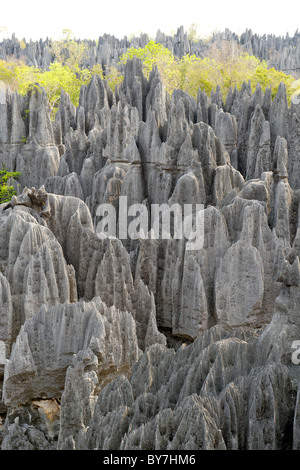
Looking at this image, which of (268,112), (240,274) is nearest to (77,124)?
(268,112)

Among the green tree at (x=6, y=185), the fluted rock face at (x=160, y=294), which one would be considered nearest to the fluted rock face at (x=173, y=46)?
the green tree at (x=6, y=185)

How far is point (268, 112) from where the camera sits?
2331 cm

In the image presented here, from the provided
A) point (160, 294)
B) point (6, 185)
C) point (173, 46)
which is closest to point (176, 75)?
point (6, 185)

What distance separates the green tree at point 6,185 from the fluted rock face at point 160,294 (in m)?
3.46

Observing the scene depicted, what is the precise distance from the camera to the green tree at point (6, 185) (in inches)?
1032

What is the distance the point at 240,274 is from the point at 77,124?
22.4 metres

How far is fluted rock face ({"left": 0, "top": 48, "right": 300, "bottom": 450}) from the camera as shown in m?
6.44

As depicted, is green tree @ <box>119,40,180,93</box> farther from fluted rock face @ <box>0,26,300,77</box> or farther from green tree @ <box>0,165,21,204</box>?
Result: green tree @ <box>0,165,21,204</box>

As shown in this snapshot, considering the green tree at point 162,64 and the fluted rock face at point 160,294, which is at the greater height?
the green tree at point 162,64

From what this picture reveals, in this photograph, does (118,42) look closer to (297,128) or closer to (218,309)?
→ (297,128)

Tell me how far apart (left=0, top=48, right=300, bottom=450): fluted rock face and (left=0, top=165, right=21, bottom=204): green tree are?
3464mm

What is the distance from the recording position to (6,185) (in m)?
28.1

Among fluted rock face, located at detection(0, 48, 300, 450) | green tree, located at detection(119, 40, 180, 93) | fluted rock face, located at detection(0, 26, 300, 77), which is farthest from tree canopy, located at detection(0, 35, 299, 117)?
fluted rock face, located at detection(0, 48, 300, 450)

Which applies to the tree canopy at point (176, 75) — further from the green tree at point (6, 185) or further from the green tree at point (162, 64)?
the green tree at point (6, 185)
